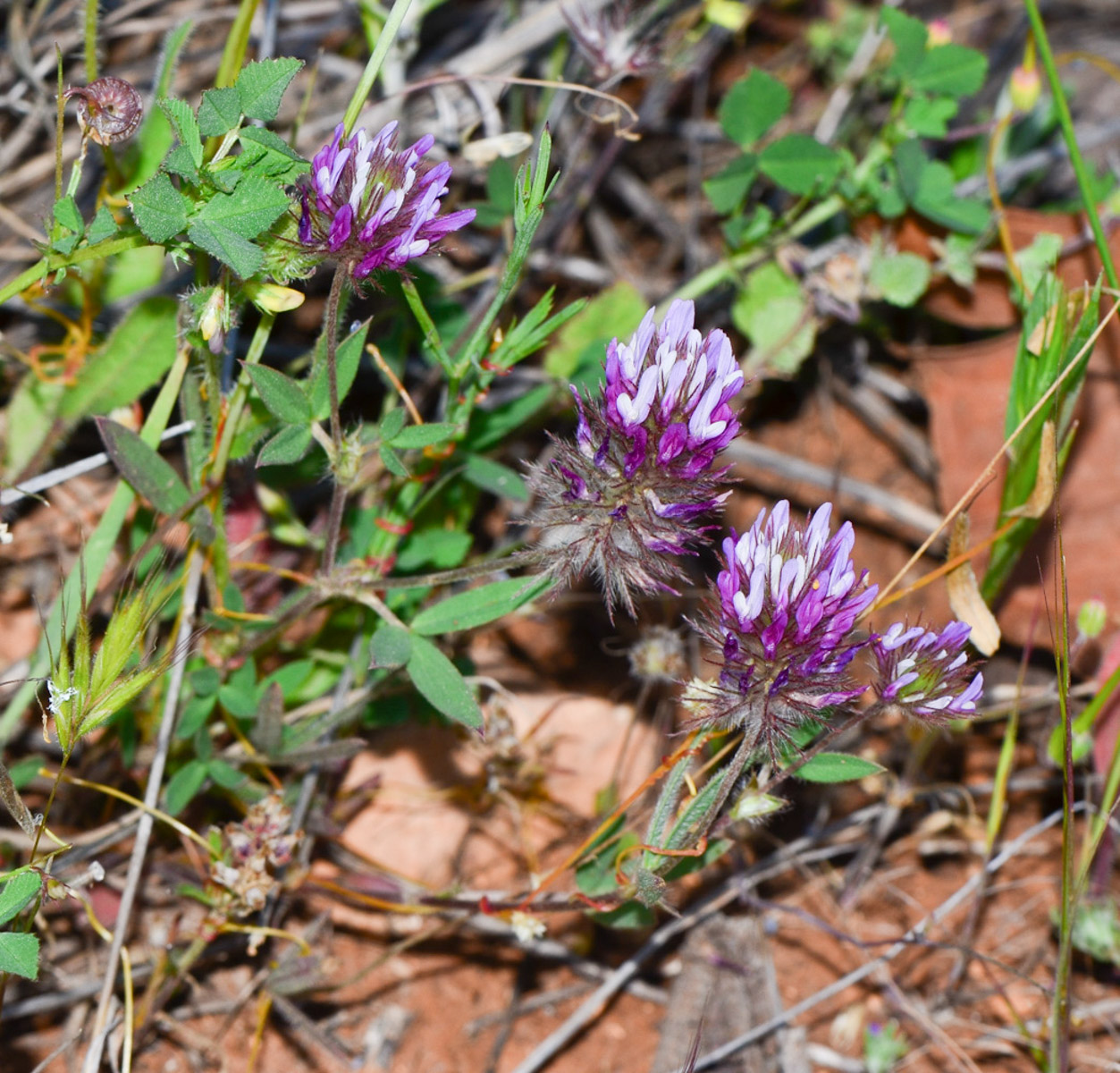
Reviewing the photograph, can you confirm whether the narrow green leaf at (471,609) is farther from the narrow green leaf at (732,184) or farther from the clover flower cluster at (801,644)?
the narrow green leaf at (732,184)

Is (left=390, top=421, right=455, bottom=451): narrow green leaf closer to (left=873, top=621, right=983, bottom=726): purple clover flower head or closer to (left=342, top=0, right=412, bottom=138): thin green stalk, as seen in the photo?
(left=342, top=0, right=412, bottom=138): thin green stalk

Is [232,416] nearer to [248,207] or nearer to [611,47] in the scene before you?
[248,207]

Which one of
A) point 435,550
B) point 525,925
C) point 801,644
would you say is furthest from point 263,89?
point 525,925

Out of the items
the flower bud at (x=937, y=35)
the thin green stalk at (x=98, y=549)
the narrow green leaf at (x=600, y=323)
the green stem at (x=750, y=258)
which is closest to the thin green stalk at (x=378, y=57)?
the thin green stalk at (x=98, y=549)

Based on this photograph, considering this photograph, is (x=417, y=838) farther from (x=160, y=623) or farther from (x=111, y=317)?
(x=111, y=317)

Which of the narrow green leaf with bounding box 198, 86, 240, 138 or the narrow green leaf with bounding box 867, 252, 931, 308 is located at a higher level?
the narrow green leaf with bounding box 198, 86, 240, 138

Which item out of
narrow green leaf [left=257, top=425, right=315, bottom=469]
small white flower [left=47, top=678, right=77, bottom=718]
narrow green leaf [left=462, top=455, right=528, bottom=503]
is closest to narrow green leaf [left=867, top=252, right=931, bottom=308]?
narrow green leaf [left=462, top=455, right=528, bottom=503]

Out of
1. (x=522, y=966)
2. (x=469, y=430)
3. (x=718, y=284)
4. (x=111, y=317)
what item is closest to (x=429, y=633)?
(x=469, y=430)
